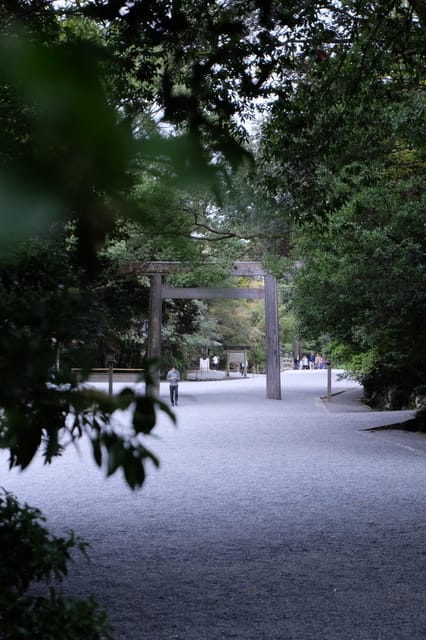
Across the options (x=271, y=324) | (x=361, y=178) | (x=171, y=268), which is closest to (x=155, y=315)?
(x=171, y=268)

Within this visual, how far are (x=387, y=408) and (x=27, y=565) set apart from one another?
894 inches

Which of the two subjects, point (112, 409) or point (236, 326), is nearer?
Answer: point (112, 409)

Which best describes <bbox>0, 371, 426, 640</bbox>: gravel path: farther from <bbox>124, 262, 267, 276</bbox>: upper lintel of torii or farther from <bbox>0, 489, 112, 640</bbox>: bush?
<bbox>124, 262, 267, 276</bbox>: upper lintel of torii

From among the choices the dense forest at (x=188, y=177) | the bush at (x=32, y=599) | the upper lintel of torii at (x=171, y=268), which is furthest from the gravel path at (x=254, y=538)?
the upper lintel of torii at (x=171, y=268)

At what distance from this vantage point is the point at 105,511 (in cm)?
943

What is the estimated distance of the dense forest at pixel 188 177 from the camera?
672mm

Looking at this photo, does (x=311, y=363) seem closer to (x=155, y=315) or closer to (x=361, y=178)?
(x=155, y=315)

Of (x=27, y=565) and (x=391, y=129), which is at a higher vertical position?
(x=391, y=129)

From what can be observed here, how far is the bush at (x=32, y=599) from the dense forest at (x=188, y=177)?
1.9 inches

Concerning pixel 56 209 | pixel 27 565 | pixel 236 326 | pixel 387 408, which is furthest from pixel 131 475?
pixel 236 326

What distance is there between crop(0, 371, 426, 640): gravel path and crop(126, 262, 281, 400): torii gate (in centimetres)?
1028

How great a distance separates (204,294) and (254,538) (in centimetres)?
1871

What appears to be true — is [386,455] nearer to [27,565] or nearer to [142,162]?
[27,565]

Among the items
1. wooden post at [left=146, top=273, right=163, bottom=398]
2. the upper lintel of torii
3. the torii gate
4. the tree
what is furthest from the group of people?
the upper lintel of torii
